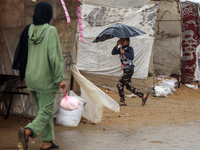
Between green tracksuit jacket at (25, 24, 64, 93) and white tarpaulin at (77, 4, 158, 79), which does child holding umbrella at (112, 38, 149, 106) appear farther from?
green tracksuit jacket at (25, 24, 64, 93)

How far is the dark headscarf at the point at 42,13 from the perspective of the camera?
4016 millimetres

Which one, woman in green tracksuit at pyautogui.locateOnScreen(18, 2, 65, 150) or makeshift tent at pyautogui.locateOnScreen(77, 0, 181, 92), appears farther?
makeshift tent at pyautogui.locateOnScreen(77, 0, 181, 92)

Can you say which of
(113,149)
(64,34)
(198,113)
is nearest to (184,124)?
(198,113)

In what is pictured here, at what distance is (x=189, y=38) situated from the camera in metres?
12.9

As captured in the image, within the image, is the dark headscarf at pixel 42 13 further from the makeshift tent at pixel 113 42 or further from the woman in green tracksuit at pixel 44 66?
the makeshift tent at pixel 113 42

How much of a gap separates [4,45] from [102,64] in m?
5.60

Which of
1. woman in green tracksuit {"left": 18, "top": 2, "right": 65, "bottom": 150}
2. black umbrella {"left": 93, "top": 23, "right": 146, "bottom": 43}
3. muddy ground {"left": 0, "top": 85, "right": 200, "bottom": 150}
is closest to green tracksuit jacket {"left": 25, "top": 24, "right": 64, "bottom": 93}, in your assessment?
woman in green tracksuit {"left": 18, "top": 2, "right": 65, "bottom": 150}

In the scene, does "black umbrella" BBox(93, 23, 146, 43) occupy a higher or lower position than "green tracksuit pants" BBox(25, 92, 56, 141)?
higher

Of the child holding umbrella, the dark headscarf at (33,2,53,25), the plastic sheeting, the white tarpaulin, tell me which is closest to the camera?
the dark headscarf at (33,2,53,25)

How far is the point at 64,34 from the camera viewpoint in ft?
18.3

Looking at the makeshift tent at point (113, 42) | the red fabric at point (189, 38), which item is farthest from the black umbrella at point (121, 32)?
the red fabric at point (189, 38)

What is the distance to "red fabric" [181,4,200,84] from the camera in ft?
42.0

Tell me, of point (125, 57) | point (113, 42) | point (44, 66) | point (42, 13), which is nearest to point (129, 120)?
point (125, 57)

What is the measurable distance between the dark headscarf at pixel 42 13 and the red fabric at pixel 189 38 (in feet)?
31.7
